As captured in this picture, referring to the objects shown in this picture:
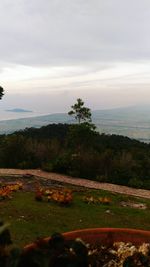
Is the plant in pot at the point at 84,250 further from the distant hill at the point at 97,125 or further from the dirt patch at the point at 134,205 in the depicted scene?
the distant hill at the point at 97,125

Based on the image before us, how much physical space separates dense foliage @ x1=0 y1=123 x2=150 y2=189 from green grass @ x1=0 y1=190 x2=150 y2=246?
6208 millimetres

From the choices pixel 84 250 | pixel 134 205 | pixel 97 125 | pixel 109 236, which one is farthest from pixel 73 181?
pixel 97 125

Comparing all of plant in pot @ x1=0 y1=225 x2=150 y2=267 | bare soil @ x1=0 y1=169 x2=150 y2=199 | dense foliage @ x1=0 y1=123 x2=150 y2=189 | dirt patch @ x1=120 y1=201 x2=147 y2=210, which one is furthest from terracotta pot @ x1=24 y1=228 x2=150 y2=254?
dense foliage @ x1=0 y1=123 x2=150 y2=189

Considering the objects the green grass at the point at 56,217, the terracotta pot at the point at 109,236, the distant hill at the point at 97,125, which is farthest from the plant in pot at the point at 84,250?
the distant hill at the point at 97,125

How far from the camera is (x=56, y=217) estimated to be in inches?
308

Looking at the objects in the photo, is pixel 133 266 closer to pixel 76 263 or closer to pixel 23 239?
pixel 76 263

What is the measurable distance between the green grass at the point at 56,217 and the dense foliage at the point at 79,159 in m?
6.21

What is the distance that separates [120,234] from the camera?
3045mm

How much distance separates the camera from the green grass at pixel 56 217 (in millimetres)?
6732

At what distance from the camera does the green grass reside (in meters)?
6.73

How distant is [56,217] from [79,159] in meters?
9.23

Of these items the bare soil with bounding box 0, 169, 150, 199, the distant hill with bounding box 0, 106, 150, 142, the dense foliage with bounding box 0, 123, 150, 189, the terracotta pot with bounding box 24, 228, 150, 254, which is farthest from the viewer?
the distant hill with bounding box 0, 106, 150, 142

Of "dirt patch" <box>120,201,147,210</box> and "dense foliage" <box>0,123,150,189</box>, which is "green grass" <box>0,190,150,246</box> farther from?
"dense foliage" <box>0,123,150,189</box>

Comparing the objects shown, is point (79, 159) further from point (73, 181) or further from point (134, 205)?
point (134, 205)
